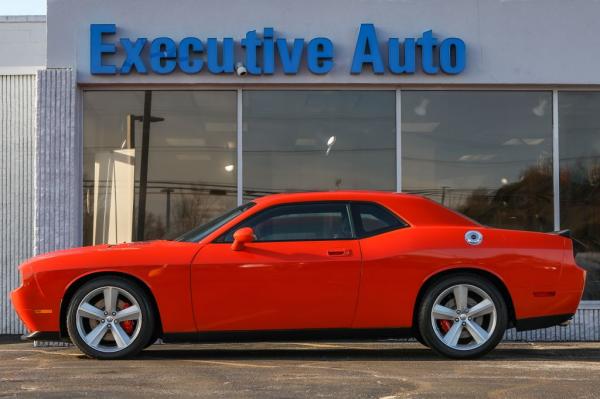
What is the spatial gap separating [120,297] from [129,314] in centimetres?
17

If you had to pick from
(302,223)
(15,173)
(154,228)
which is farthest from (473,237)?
(15,173)

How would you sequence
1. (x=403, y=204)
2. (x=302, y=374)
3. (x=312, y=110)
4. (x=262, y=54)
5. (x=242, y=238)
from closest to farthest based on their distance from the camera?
(x=302, y=374)
(x=242, y=238)
(x=403, y=204)
(x=262, y=54)
(x=312, y=110)

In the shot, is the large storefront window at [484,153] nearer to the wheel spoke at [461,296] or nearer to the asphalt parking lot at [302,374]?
the asphalt parking lot at [302,374]

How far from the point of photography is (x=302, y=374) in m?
6.27

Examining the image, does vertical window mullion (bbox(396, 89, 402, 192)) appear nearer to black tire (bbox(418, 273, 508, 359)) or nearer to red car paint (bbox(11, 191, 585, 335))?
red car paint (bbox(11, 191, 585, 335))

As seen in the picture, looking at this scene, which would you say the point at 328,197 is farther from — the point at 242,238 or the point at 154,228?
the point at 154,228

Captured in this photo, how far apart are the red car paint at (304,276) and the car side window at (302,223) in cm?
10

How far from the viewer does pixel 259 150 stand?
10.4 m

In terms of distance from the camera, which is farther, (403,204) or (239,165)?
(239,165)

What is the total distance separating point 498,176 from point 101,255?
4972 mm

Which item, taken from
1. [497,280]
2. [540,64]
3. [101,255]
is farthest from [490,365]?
[540,64]

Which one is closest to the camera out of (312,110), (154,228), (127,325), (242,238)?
(242,238)

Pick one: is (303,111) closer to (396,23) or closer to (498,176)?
(396,23)

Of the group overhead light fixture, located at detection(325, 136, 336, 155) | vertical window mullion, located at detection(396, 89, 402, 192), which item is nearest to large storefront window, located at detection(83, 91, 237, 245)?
overhead light fixture, located at detection(325, 136, 336, 155)
